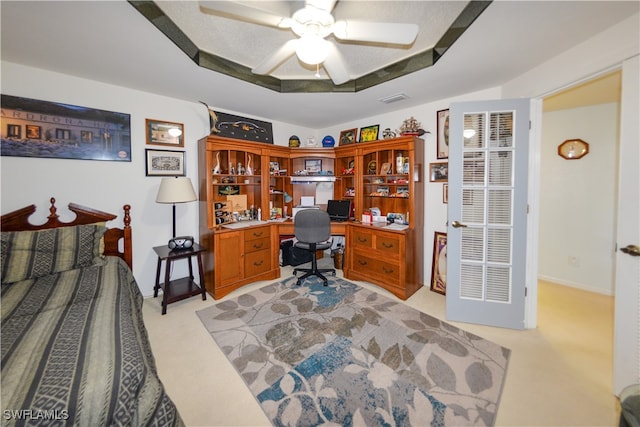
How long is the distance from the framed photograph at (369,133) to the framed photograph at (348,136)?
155 mm

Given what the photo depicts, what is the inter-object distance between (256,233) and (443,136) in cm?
272

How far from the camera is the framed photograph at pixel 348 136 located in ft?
13.2

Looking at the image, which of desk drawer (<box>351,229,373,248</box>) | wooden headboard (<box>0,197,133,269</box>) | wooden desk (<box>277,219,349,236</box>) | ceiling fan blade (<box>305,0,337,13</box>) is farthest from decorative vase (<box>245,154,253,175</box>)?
ceiling fan blade (<box>305,0,337,13</box>)

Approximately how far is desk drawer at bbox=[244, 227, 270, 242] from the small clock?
4.21 metres

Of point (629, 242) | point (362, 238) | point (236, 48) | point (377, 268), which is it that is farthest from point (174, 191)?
point (629, 242)

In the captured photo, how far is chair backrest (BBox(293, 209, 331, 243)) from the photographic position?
3221mm

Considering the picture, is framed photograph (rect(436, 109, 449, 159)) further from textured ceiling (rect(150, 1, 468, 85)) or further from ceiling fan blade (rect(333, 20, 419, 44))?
ceiling fan blade (rect(333, 20, 419, 44))

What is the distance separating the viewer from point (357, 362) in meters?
1.91

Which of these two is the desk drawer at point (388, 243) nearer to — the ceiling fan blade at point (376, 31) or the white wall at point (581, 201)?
the ceiling fan blade at point (376, 31)

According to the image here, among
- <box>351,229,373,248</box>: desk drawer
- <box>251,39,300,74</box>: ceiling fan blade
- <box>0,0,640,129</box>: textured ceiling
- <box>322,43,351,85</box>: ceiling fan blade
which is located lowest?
<box>351,229,373,248</box>: desk drawer

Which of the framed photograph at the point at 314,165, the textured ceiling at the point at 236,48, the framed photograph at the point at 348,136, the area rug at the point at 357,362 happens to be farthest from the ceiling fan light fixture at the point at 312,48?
the framed photograph at the point at 314,165

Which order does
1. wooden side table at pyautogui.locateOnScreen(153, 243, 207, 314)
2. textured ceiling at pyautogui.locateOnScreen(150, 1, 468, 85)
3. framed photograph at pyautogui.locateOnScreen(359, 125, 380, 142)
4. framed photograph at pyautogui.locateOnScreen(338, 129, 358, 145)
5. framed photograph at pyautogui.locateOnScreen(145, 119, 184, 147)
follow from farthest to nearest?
framed photograph at pyautogui.locateOnScreen(338, 129, 358, 145), framed photograph at pyautogui.locateOnScreen(359, 125, 380, 142), framed photograph at pyautogui.locateOnScreen(145, 119, 184, 147), wooden side table at pyautogui.locateOnScreen(153, 243, 207, 314), textured ceiling at pyautogui.locateOnScreen(150, 1, 468, 85)

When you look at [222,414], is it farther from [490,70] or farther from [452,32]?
[490,70]

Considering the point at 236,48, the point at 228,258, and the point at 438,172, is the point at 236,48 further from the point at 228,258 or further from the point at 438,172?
the point at 438,172
